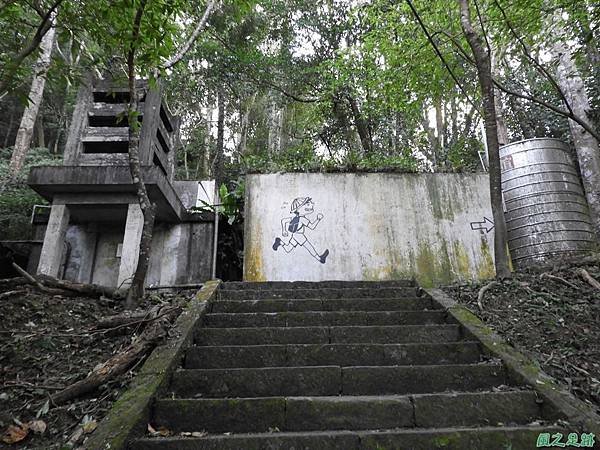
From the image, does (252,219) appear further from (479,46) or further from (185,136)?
(185,136)

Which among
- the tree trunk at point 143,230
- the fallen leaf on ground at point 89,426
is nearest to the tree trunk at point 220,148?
the tree trunk at point 143,230

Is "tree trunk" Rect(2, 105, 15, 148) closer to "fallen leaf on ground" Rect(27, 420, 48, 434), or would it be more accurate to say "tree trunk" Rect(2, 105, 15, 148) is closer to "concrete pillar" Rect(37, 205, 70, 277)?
"concrete pillar" Rect(37, 205, 70, 277)

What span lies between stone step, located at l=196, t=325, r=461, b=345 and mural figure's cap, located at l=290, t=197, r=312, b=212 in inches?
170

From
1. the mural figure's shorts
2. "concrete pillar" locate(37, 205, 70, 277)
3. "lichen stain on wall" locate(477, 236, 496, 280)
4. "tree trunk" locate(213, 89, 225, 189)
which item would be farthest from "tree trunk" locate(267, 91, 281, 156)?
"lichen stain on wall" locate(477, 236, 496, 280)

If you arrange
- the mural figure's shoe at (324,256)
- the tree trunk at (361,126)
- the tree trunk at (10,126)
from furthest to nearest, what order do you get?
the tree trunk at (10,126) < the tree trunk at (361,126) < the mural figure's shoe at (324,256)

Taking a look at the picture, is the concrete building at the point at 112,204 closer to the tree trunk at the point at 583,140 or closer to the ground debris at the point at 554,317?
the ground debris at the point at 554,317

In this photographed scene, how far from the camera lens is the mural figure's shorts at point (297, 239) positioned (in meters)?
8.34

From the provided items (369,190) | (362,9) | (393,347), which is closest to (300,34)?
(362,9)

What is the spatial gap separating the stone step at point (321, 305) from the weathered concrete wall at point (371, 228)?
8.39 ft

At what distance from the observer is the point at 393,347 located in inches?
164

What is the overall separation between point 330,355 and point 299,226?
4.55m

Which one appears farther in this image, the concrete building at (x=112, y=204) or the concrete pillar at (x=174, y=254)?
the concrete pillar at (x=174, y=254)

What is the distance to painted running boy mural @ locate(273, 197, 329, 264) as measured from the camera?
830cm

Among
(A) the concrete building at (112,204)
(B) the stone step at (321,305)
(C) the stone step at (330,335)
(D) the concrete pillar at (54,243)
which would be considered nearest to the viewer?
(C) the stone step at (330,335)
